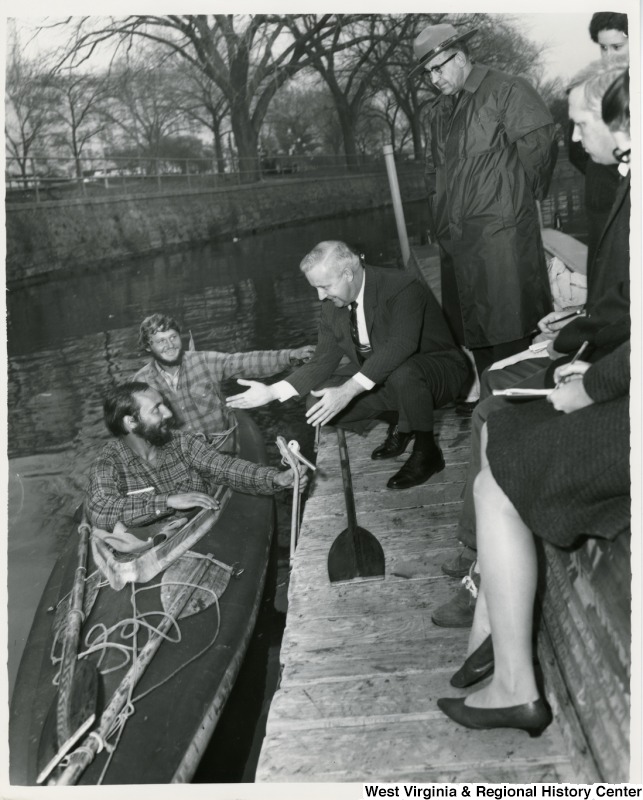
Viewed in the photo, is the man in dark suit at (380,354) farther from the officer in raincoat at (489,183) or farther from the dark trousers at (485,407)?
the dark trousers at (485,407)

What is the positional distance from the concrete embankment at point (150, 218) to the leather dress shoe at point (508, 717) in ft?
42.8

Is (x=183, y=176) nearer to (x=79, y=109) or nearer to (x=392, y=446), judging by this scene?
(x=79, y=109)

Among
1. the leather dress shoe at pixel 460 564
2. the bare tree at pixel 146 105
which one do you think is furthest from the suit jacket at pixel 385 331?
the bare tree at pixel 146 105

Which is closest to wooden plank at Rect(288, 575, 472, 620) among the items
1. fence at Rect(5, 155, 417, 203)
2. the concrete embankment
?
the concrete embankment

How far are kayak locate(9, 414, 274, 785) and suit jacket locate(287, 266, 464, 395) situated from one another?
89 centimetres

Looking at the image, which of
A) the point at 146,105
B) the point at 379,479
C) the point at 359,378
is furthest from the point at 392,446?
the point at 146,105

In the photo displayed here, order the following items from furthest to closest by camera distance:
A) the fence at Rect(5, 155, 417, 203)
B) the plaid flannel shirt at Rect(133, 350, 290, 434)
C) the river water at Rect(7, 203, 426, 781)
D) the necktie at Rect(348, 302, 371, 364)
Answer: the fence at Rect(5, 155, 417, 203)
the river water at Rect(7, 203, 426, 781)
the plaid flannel shirt at Rect(133, 350, 290, 434)
the necktie at Rect(348, 302, 371, 364)

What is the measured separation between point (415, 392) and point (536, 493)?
2.23 m

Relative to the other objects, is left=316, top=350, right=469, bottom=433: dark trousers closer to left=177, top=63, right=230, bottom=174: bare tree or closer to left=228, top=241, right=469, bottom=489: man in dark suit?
left=228, top=241, right=469, bottom=489: man in dark suit

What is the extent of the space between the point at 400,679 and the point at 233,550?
1.60 metres

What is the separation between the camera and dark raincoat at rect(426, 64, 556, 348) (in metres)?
3.69

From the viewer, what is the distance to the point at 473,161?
3.77 m

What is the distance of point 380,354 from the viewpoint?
3.96 meters

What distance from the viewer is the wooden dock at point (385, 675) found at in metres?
2.08
